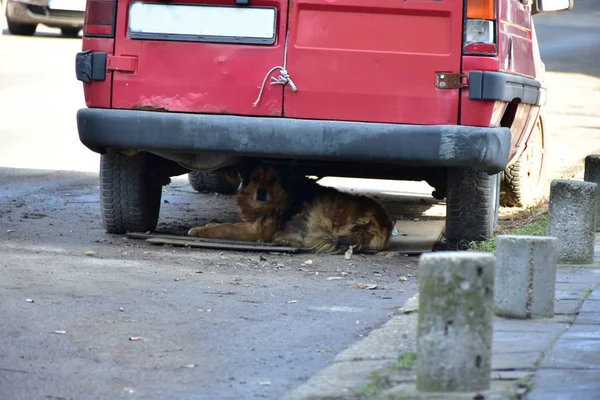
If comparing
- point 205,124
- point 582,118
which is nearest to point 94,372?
point 205,124

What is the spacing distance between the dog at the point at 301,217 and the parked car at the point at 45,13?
14.9 m

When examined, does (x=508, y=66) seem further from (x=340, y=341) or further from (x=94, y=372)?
→ (x=94, y=372)

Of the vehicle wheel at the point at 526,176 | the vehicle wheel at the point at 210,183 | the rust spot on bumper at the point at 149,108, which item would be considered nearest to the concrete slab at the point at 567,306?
the rust spot on bumper at the point at 149,108

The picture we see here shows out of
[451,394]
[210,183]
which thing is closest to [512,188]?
[210,183]

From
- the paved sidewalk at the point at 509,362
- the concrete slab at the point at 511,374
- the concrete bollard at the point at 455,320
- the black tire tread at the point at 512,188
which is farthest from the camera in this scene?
the black tire tread at the point at 512,188

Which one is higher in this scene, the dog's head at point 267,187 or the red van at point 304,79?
the red van at point 304,79

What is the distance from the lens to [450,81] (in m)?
6.09

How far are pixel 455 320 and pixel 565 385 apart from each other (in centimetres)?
49

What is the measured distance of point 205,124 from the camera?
20.3ft

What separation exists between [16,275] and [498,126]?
2891 mm

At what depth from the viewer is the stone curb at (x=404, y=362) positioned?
359 centimetres

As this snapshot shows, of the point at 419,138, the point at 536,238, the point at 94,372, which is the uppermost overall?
the point at 419,138

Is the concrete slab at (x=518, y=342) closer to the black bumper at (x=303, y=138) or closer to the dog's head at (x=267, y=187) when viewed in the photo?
the black bumper at (x=303, y=138)

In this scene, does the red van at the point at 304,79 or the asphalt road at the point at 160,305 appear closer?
the asphalt road at the point at 160,305
